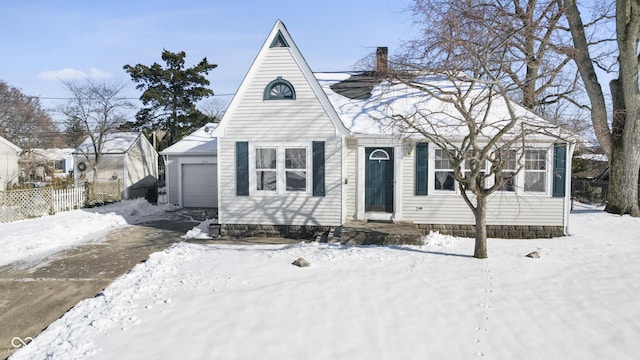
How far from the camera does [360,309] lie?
5.51 meters

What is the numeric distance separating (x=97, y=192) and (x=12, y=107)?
23025mm

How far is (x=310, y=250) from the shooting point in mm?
8922

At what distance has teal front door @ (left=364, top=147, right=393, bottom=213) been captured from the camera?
36.1ft

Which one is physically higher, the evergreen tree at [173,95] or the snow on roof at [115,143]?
the evergreen tree at [173,95]

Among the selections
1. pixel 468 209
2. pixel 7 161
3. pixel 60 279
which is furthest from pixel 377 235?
pixel 7 161

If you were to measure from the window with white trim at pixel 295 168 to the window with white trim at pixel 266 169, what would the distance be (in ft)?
1.21

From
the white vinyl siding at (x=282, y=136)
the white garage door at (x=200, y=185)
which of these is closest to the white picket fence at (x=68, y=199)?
the white garage door at (x=200, y=185)

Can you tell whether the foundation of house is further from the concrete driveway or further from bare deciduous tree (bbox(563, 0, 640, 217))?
bare deciduous tree (bbox(563, 0, 640, 217))

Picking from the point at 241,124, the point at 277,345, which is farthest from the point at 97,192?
the point at 277,345

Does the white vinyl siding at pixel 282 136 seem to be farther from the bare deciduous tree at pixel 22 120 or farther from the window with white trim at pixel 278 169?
the bare deciduous tree at pixel 22 120

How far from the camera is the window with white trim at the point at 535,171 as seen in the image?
35.2ft

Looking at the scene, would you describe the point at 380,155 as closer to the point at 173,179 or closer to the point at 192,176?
the point at 192,176

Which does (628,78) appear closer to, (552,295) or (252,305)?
(552,295)

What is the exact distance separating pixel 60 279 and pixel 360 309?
6046mm
